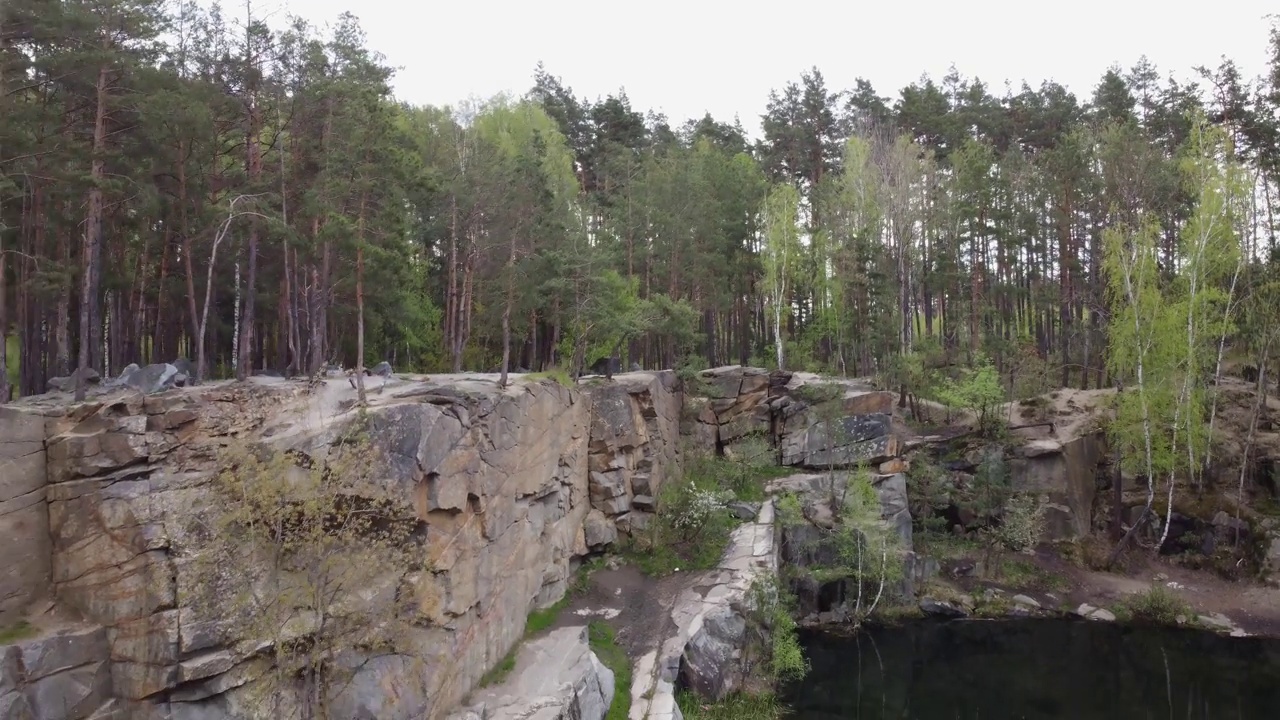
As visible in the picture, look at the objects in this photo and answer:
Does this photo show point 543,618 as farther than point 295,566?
Yes

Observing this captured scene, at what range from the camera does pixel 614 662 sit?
20.7 metres

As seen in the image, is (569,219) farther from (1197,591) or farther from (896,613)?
(1197,591)

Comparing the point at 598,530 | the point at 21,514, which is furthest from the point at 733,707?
the point at 21,514

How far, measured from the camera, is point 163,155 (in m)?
21.6

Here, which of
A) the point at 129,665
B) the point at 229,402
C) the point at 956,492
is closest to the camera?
the point at 129,665

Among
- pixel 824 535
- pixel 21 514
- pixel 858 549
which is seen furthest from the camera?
pixel 824 535

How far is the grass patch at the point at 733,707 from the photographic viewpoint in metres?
19.9

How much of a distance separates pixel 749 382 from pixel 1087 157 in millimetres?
20931

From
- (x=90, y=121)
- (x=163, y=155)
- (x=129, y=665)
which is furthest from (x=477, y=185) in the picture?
(x=129, y=665)

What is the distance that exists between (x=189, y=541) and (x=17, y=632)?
11.9 feet

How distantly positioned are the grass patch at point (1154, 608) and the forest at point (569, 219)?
9873 millimetres

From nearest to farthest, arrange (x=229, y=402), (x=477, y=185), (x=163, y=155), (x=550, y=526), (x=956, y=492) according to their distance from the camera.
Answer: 1. (x=229, y=402)
2. (x=163, y=155)
3. (x=550, y=526)
4. (x=477, y=185)
5. (x=956, y=492)

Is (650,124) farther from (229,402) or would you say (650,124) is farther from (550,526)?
(229,402)

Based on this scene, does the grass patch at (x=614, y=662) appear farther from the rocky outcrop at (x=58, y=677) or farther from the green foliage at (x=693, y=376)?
the green foliage at (x=693, y=376)
